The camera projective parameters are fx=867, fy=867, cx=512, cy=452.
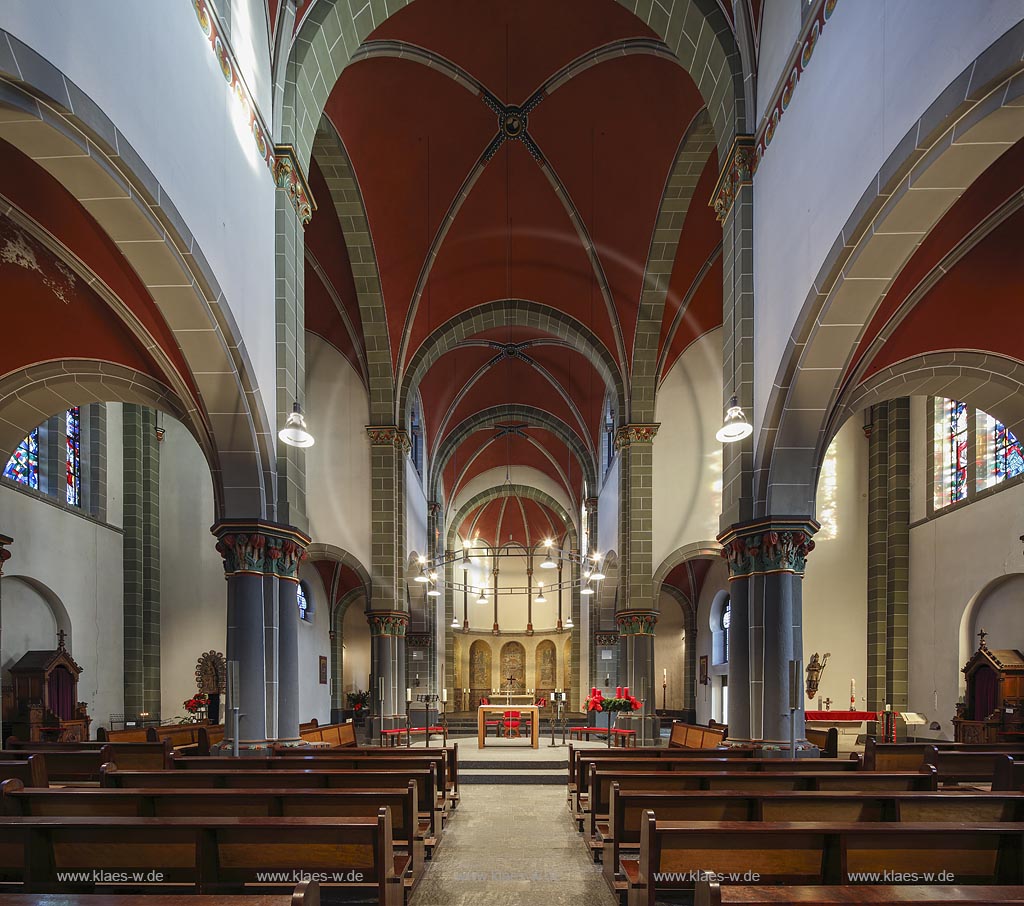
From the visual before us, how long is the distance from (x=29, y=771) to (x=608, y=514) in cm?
1672

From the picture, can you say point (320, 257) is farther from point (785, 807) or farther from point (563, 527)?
point (563, 527)

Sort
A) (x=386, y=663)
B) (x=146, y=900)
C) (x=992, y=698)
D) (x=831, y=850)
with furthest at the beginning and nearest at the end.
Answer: (x=386, y=663) → (x=992, y=698) → (x=831, y=850) → (x=146, y=900)

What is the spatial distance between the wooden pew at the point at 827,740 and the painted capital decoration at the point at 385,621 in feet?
28.4

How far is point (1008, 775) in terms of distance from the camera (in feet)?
21.6

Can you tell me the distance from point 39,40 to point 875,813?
6.67m

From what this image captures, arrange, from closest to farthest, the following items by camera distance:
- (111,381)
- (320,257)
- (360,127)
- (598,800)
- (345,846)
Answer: (345,846) → (598,800) → (111,381) → (360,127) → (320,257)

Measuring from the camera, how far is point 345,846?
468 cm

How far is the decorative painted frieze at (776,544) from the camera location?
8516 mm

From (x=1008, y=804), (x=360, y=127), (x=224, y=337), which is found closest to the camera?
(x=1008, y=804)

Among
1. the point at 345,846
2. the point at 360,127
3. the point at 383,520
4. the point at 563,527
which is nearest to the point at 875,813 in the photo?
the point at 345,846

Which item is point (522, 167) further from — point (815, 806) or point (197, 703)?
point (815, 806)

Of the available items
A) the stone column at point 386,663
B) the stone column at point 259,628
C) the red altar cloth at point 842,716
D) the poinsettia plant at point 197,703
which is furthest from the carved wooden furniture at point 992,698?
the poinsettia plant at point 197,703

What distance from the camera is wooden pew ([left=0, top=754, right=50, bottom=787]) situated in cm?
616

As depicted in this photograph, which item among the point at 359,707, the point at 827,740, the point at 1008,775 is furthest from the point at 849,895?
the point at 359,707
